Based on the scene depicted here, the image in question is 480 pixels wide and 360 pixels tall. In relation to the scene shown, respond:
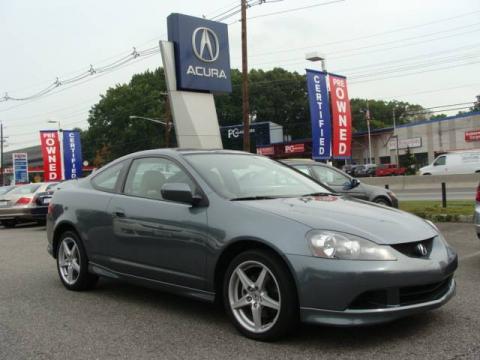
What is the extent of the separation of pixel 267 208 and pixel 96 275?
8.47ft

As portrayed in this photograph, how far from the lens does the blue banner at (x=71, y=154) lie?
109 feet

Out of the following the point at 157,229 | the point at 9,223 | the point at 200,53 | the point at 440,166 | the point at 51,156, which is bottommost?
the point at 9,223

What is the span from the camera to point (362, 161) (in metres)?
69.2

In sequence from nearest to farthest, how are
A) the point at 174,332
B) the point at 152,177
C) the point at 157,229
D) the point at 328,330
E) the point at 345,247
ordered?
the point at 345,247
the point at 328,330
the point at 174,332
the point at 157,229
the point at 152,177

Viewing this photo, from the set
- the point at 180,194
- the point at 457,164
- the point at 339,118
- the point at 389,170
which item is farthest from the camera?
the point at 389,170

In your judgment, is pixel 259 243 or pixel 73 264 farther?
pixel 73 264

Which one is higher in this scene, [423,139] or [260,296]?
[423,139]

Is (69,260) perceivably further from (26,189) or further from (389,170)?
(389,170)

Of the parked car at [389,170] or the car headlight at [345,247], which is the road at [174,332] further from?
the parked car at [389,170]

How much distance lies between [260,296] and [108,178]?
249cm

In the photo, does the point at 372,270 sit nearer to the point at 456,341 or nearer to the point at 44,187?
the point at 456,341

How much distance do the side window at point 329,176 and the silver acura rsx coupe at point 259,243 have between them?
602cm

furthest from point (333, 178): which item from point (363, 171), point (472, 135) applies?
point (472, 135)

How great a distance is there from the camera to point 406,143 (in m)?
61.1
